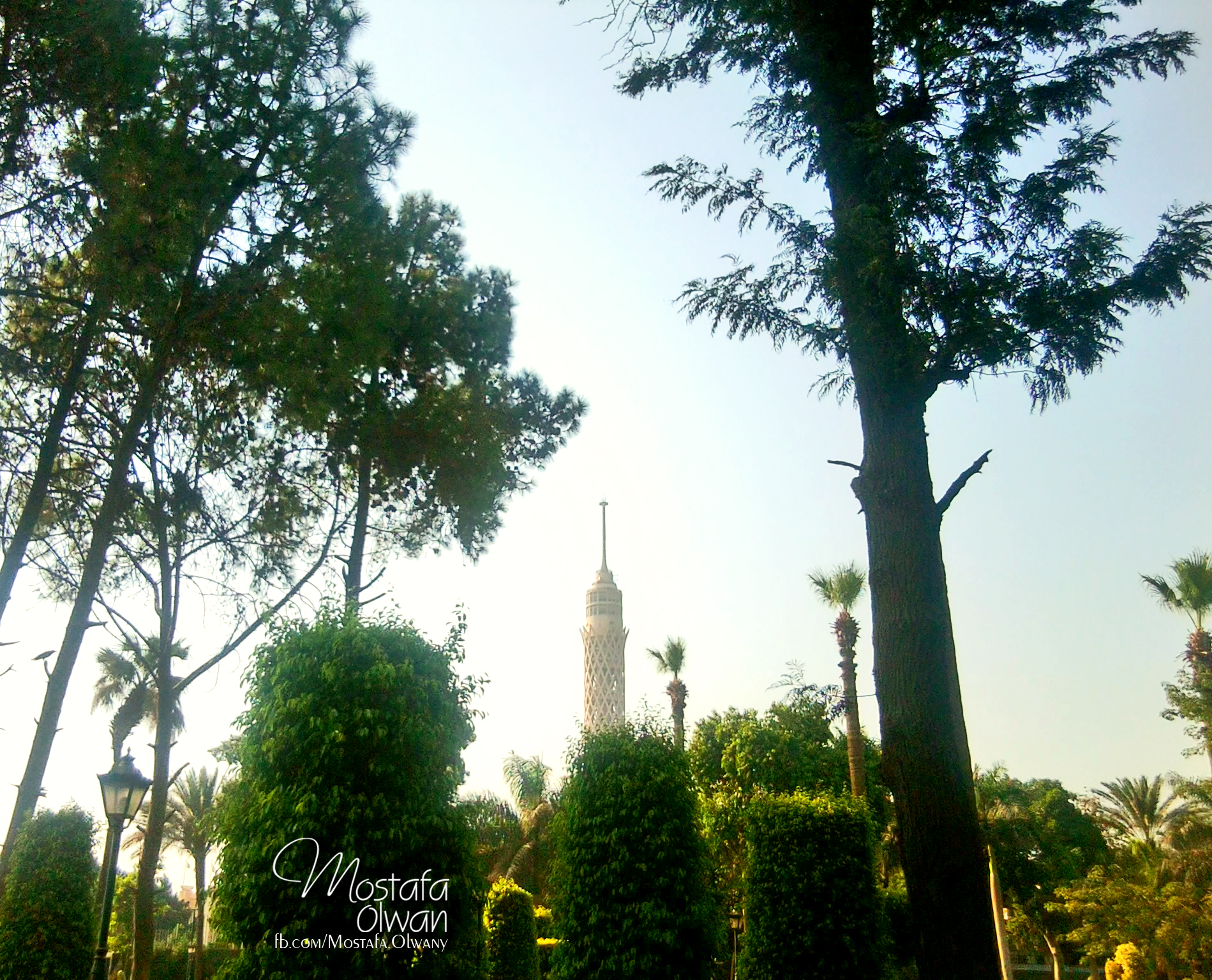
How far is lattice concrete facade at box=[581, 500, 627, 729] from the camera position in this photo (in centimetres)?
7912

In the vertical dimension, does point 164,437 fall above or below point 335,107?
below

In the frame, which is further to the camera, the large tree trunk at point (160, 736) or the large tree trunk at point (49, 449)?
the large tree trunk at point (160, 736)

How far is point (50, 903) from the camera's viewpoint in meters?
10.8

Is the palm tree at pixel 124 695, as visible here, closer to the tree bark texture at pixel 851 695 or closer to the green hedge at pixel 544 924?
the green hedge at pixel 544 924

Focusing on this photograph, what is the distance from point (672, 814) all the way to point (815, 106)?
8.13 m

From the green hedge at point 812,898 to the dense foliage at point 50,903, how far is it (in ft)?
24.9

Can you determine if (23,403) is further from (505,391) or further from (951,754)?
(951,754)

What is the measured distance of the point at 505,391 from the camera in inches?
651

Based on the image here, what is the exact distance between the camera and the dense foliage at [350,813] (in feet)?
27.9

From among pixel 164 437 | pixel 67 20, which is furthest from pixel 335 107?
pixel 164 437

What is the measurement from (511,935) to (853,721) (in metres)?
10.5

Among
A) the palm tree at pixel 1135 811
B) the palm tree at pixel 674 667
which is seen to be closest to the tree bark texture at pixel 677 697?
the palm tree at pixel 674 667

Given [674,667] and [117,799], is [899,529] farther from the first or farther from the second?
[674,667]

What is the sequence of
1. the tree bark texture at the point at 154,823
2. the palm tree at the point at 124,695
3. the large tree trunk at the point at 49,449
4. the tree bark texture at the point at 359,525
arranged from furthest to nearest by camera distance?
the palm tree at the point at 124,695, the tree bark texture at the point at 359,525, the tree bark texture at the point at 154,823, the large tree trunk at the point at 49,449
